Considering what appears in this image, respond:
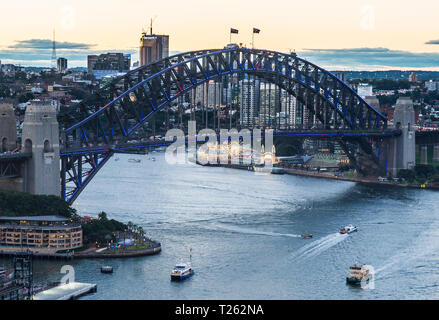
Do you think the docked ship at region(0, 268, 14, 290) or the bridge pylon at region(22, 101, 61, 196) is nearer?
the docked ship at region(0, 268, 14, 290)

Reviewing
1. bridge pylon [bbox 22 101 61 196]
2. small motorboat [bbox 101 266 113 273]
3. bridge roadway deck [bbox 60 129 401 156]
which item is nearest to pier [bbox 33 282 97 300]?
small motorboat [bbox 101 266 113 273]

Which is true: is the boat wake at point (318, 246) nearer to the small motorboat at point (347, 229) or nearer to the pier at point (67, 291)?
the small motorboat at point (347, 229)

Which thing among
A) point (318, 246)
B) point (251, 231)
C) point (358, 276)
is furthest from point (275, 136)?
point (358, 276)

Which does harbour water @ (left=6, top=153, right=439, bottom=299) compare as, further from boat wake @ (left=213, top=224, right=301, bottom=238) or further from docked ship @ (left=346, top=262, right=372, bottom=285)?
docked ship @ (left=346, top=262, right=372, bottom=285)

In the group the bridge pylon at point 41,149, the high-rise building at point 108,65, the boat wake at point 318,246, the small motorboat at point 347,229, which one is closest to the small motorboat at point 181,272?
the boat wake at point 318,246
